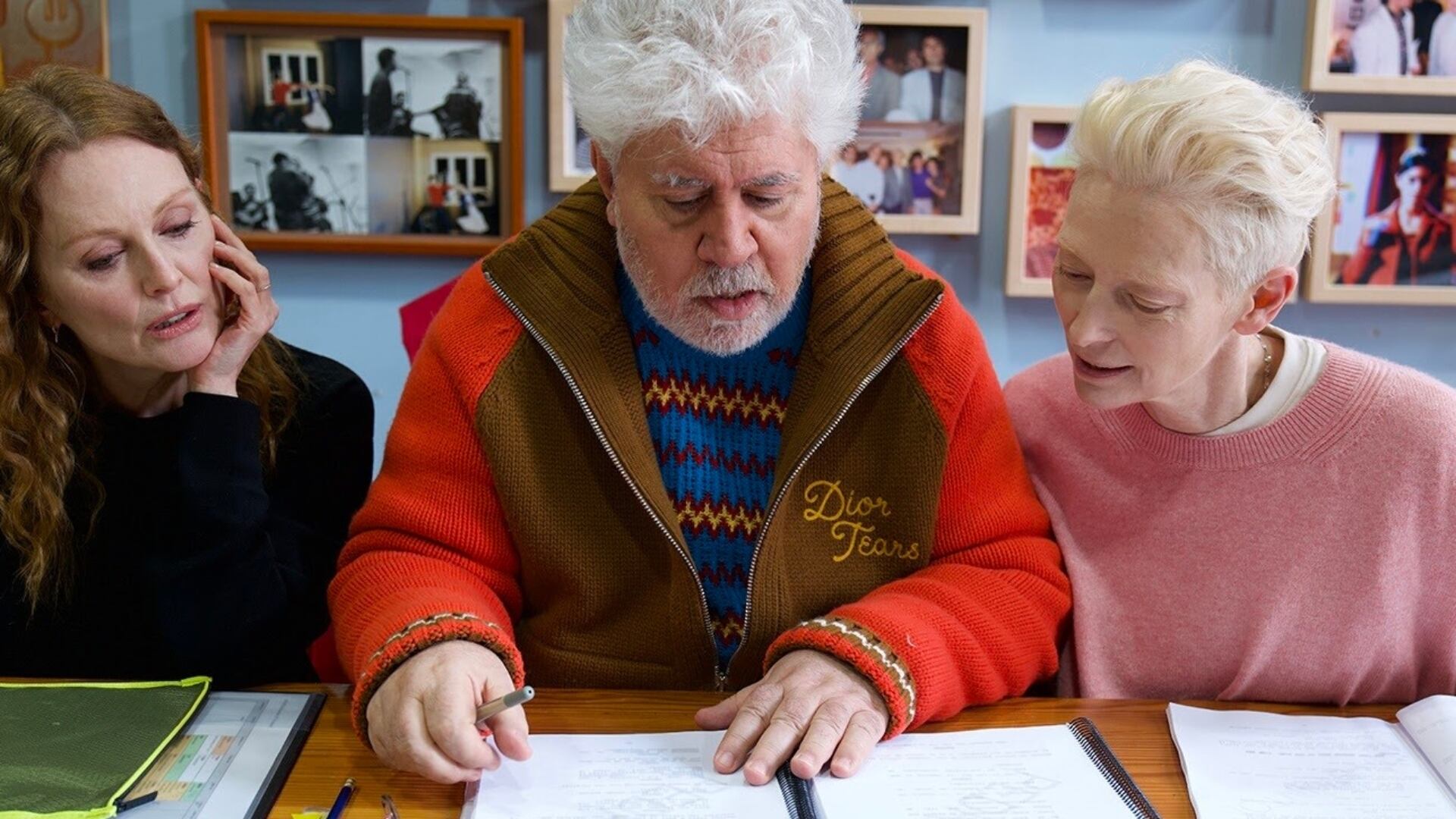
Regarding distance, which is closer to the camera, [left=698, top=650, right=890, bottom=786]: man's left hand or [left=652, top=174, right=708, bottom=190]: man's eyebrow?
[left=698, top=650, right=890, bottom=786]: man's left hand

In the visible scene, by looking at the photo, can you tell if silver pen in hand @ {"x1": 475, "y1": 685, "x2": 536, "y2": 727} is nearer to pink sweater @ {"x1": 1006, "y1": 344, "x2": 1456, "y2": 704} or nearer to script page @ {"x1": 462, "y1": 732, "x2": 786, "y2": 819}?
script page @ {"x1": 462, "y1": 732, "x2": 786, "y2": 819}

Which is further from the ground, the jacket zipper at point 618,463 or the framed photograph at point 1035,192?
the framed photograph at point 1035,192

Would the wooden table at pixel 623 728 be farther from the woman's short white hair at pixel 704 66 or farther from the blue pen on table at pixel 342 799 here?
the woman's short white hair at pixel 704 66

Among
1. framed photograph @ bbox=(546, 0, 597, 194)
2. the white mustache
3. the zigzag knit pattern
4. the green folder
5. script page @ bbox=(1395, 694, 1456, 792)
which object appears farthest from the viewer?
framed photograph @ bbox=(546, 0, 597, 194)

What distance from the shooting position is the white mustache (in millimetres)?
1221

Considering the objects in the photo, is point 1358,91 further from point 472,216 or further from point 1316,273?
point 472,216

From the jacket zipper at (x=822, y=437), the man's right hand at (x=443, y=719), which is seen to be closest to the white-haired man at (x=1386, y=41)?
the jacket zipper at (x=822, y=437)

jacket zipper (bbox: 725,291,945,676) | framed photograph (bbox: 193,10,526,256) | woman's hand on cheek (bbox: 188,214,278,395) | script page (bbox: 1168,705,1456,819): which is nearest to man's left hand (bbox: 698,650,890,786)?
jacket zipper (bbox: 725,291,945,676)

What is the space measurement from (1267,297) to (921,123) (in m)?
1.18

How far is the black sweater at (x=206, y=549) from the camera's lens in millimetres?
1312

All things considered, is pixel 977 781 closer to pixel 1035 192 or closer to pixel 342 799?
pixel 342 799

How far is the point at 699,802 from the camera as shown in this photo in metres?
1.00

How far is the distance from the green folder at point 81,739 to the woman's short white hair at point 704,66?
0.70 metres

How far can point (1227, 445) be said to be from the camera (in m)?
1.26
